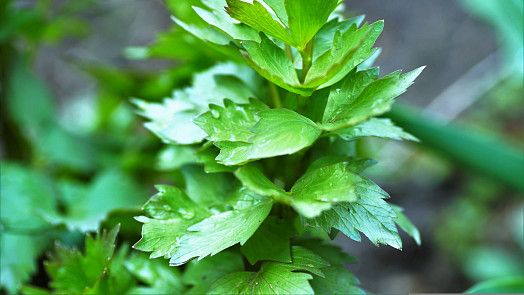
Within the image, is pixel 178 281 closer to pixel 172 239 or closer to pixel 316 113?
pixel 172 239

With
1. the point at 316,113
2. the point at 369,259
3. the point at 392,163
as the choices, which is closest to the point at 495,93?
the point at 392,163

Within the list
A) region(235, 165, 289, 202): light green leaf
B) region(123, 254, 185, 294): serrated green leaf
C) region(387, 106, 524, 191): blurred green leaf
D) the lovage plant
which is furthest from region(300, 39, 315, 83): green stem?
region(387, 106, 524, 191): blurred green leaf

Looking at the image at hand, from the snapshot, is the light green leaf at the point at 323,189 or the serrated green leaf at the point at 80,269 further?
the serrated green leaf at the point at 80,269

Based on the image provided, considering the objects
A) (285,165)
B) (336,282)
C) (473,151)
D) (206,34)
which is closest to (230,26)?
(206,34)

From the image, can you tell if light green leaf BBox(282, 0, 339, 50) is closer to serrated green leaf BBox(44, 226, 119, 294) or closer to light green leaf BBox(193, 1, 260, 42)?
light green leaf BBox(193, 1, 260, 42)

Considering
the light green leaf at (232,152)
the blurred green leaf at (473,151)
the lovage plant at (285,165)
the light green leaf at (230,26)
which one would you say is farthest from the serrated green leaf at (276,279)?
the blurred green leaf at (473,151)

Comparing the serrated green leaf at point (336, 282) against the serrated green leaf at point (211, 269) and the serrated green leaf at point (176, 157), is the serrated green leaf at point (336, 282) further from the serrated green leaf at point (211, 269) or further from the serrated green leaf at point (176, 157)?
the serrated green leaf at point (176, 157)
